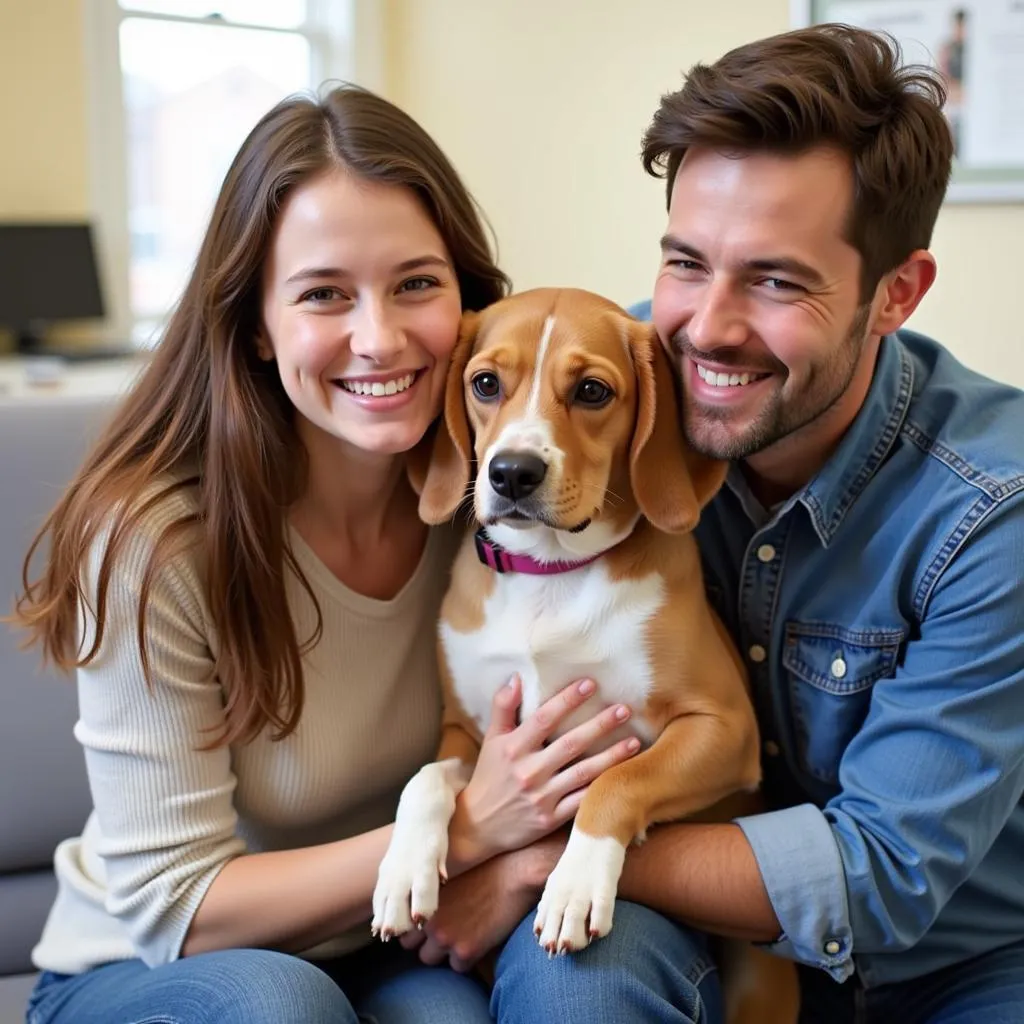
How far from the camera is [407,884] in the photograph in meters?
1.40

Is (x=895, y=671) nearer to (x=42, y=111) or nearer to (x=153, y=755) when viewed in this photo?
(x=153, y=755)

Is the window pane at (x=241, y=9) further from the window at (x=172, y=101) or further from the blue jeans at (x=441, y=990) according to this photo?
the blue jeans at (x=441, y=990)

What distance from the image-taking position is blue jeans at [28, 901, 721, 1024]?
1328 millimetres

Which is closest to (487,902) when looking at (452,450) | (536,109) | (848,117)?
(452,450)

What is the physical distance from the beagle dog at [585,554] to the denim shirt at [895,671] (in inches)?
3.9

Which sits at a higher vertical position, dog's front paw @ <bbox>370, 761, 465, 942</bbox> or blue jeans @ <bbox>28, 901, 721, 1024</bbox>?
dog's front paw @ <bbox>370, 761, 465, 942</bbox>

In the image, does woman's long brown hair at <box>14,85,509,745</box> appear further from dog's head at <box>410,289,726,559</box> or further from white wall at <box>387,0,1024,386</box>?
white wall at <box>387,0,1024,386</box>

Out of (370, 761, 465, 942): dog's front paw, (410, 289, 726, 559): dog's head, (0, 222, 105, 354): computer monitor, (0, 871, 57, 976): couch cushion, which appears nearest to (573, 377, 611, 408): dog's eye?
(410, 289, 726, 559): dog's head

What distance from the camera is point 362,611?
167 cm

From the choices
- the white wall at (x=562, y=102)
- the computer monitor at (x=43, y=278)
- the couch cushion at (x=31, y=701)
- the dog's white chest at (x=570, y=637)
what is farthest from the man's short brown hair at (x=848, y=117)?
the computer monitor at (x=43, y=278)

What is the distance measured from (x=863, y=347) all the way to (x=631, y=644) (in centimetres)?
50

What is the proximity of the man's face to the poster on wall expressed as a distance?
239 cm

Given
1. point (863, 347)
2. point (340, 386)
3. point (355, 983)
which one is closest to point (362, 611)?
point (340, 386)

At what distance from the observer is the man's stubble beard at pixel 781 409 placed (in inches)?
60.7
